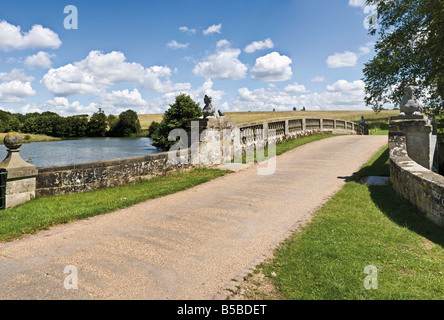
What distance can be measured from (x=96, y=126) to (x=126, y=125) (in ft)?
38.5

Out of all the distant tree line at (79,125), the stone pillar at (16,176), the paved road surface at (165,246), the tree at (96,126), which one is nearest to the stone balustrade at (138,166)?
the stone pillar at (16,176)

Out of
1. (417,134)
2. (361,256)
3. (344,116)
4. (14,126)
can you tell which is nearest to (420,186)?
(361,256)

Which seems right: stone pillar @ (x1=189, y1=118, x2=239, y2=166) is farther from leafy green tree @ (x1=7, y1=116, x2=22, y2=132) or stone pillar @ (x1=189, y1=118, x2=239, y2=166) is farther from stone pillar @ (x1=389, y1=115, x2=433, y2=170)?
leafy green tree @ (x1=7, y1=116, x2=22, y2=132)

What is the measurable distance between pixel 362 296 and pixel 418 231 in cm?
277

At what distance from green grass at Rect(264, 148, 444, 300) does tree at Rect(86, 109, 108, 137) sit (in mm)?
96937

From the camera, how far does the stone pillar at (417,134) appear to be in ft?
28.0

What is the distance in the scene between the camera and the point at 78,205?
6770mm

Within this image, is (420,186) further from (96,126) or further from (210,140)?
(96,126)

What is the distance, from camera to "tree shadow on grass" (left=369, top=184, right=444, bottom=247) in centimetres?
494

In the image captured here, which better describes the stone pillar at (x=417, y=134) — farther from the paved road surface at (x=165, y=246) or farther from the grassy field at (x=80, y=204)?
the grassy field at (x=80, y=204)

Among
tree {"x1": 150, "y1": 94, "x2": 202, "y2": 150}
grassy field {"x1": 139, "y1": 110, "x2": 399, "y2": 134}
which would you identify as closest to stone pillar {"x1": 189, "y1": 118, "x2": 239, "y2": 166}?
grassy field {"x1": 139, "y1": 110, "x2": 399, "y2": 134}

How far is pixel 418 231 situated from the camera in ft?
16.6
